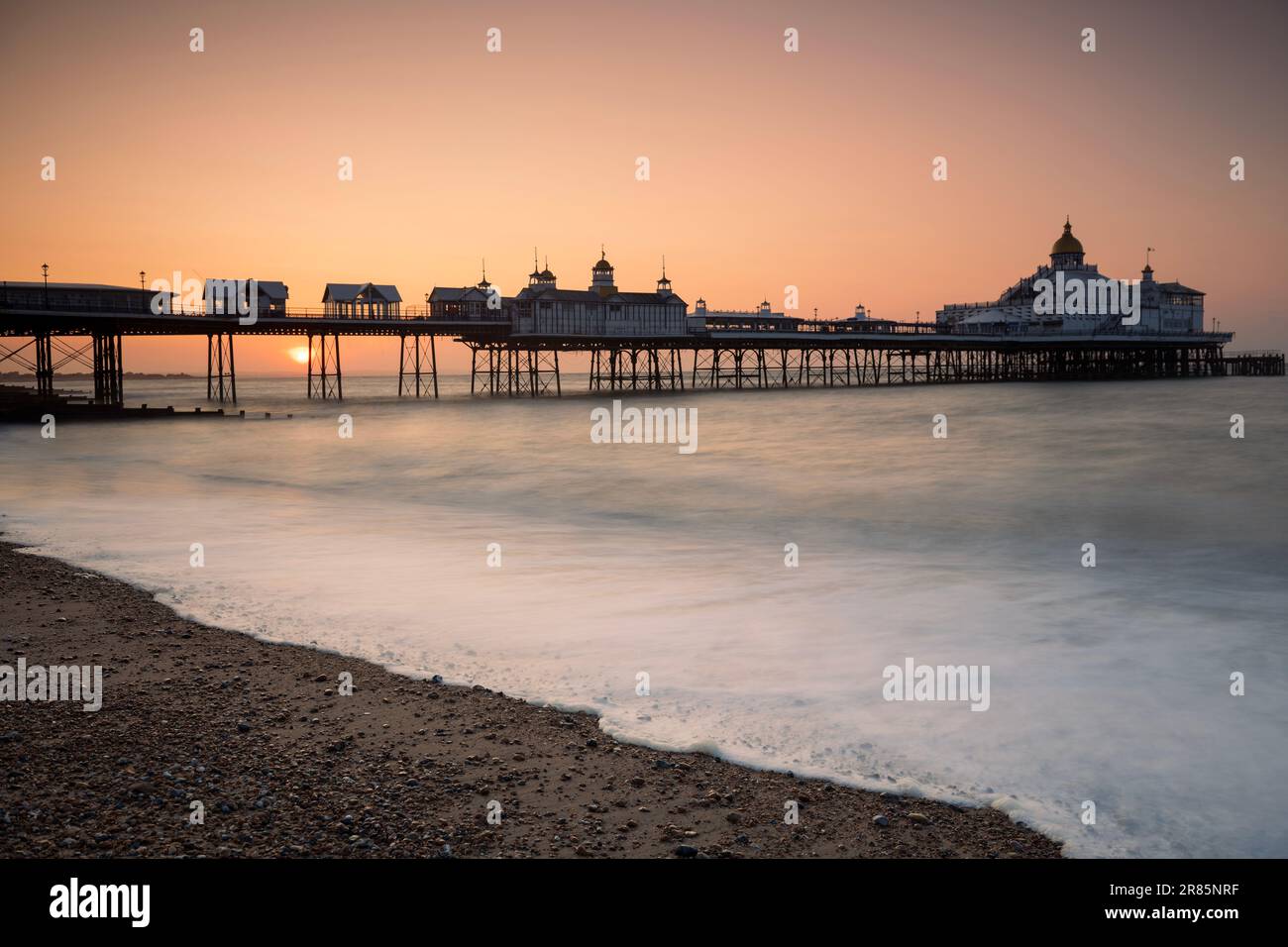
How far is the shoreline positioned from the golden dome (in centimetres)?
12150

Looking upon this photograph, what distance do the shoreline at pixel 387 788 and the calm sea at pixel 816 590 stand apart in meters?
0.53

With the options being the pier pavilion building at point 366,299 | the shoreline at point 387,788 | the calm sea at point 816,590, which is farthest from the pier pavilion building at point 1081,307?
the shoreline at point 387,788

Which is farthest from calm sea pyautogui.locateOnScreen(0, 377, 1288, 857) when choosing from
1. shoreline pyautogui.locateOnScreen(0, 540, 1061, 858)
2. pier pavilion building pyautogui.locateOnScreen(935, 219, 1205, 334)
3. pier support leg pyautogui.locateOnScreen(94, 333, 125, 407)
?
pier pavilion building pyautogui.locateOnScreen(935, 219, 1205, 334)

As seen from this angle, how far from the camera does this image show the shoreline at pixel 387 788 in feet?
15.8

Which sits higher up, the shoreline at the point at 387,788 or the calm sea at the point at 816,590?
the shoreline at the point at 387,788

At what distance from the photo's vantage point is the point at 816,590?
495 inches

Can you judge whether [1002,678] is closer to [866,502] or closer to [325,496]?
[866,502]

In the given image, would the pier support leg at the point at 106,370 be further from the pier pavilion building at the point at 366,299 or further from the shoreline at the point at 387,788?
the shoreline at the point at 387,788

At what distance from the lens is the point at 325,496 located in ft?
78.1

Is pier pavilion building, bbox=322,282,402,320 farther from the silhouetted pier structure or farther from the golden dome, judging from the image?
the golden dome

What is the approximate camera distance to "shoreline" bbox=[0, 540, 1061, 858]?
15.8 feet

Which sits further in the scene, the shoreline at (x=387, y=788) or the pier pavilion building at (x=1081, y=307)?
the pier pavilion building at (x=1081, y=307)
